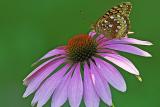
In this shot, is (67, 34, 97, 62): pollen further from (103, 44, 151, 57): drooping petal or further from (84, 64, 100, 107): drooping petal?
(84, 64, 100, 107): drooping petal

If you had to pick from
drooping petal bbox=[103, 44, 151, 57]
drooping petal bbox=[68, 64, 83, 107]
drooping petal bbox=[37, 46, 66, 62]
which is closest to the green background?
drooping petal bbox=[37, 46, 66, 62]

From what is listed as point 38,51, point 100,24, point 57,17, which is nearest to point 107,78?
point 100,24

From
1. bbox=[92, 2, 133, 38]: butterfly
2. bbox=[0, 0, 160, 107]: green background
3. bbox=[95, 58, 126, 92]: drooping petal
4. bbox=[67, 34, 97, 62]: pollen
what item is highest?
bbox=[92, 2, 133, 38]: butterfly

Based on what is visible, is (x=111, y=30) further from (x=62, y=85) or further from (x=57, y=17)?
(x=57, y=17)

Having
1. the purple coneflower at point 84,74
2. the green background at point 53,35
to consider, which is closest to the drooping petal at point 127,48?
the purple coneflower at point 84,74

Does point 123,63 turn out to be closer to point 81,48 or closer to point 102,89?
point 102,89

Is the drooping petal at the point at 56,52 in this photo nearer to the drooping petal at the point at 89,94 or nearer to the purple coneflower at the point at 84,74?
the purple coneflower at the point at 84,74
